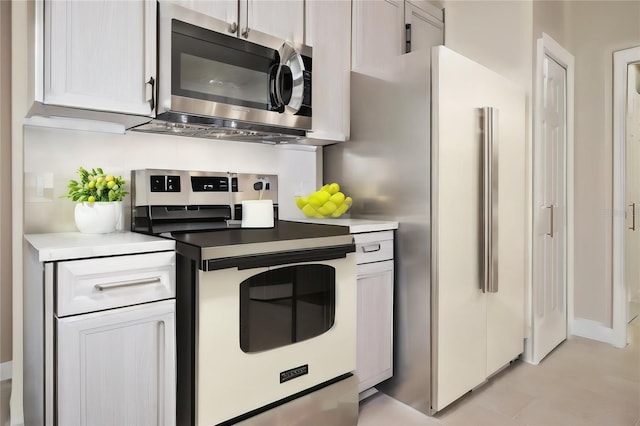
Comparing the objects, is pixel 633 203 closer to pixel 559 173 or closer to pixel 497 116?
pixel 559 173

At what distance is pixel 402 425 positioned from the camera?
190 cm

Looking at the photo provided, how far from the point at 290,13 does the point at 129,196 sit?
1196mm

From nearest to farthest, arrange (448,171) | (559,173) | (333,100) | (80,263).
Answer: (80,263)
(448,171)
(333,100)
(559,173)

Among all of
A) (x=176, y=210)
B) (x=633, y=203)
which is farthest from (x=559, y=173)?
(x=176, y=210)

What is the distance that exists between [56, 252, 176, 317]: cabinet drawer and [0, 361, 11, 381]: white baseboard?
2.84ft

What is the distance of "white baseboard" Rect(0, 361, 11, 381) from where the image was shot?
178cm

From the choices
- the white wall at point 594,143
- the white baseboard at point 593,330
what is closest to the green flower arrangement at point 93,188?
the white wall at point 594,143

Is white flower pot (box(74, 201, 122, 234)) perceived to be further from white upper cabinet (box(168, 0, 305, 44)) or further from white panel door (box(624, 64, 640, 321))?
white panel door (box(624, 64, 640, 321))

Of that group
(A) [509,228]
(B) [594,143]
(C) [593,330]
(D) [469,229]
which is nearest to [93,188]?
(D) [469,229]

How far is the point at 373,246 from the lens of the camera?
201cm

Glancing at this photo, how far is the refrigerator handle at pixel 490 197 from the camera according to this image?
2.17 meters

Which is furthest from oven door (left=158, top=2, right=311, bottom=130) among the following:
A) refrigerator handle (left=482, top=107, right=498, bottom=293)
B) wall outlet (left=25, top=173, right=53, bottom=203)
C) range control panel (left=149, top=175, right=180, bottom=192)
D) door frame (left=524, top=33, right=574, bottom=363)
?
door frame (left=524, top=33, right=574, bottom=363)

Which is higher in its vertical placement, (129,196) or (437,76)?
(437,76)

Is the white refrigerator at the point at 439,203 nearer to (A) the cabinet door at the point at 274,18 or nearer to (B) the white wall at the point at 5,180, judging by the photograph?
(A) the cabinet door at the point at 274,18
